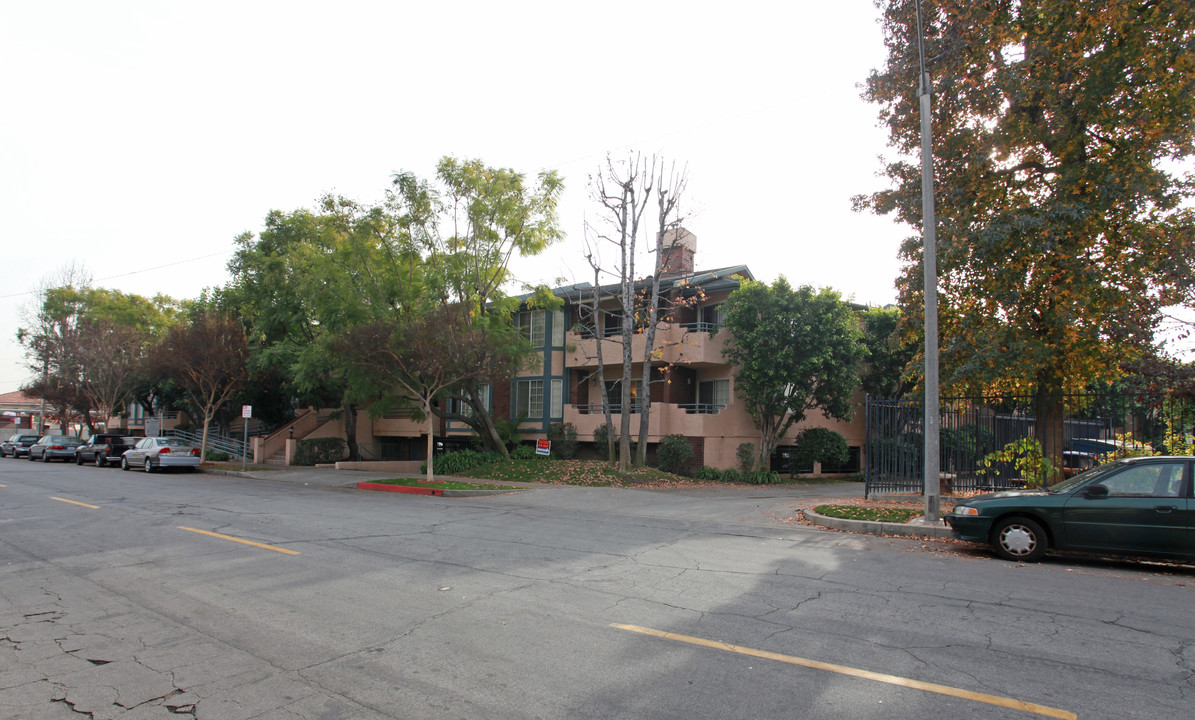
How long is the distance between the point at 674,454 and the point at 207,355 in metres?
21.4

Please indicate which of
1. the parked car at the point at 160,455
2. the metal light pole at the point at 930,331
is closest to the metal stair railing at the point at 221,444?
the parked car at the point at 160,455

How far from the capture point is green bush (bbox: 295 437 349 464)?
108ft

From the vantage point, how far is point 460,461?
25.5 meters

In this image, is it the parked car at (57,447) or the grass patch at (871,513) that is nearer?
the grass patch at (871,513)

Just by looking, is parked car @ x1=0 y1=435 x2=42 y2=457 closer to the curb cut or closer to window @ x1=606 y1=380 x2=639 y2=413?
the curb cut

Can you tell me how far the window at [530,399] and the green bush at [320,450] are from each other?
9714mm

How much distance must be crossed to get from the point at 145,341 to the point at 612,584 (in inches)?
1854

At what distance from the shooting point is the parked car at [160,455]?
Answer: 28438mm

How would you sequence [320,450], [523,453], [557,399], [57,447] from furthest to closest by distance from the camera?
[57,447] → [320,450] → [557,399] → [523,453]

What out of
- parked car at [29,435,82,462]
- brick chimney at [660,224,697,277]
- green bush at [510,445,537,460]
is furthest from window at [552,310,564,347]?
parked car at [29,435,82,462]

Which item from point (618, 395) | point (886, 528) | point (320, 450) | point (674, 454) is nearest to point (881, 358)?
point (674, 454)

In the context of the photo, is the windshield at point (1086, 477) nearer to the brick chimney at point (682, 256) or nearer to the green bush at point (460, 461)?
the brick chimney at point (682, 256)

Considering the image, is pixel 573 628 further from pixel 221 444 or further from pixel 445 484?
pixel 221 444

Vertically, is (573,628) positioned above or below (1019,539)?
below
